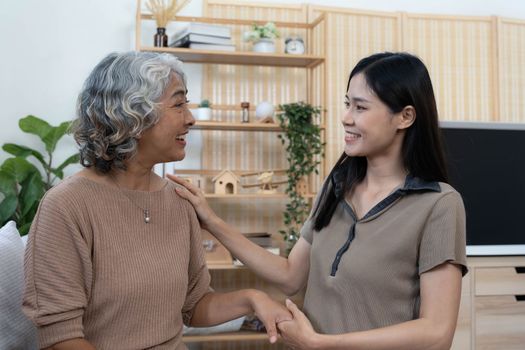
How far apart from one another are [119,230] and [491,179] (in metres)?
2.71

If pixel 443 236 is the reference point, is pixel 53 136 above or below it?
above

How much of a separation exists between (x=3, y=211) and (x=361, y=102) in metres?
2.42

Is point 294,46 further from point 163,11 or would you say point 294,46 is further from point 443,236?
point 443,236

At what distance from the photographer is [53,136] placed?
11.7ft

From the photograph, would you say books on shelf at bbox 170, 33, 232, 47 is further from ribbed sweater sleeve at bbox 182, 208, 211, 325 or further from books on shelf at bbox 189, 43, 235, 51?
ribbed sweater sleeve at bbox 182, 208, 211, 325

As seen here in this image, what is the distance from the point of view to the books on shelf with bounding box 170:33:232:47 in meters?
3.61

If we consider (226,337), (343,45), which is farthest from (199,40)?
(226,337)

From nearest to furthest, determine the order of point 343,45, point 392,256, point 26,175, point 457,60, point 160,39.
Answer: point 392,256
point 26,175
point 160,39
point 343,45
point 457,60

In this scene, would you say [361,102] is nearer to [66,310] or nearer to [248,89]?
[66,310]

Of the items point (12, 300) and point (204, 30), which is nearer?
point (12, 300)

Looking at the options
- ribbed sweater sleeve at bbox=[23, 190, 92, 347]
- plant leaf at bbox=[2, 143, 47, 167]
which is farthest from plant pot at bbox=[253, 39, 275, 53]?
ribbed sweater sleeve at bbox=[23, 190, 92, 347]

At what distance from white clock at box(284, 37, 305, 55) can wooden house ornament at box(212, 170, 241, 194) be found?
0.83 meters

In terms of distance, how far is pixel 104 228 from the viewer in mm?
1529

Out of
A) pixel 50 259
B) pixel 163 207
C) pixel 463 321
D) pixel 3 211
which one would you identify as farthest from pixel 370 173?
pixel 3 211
